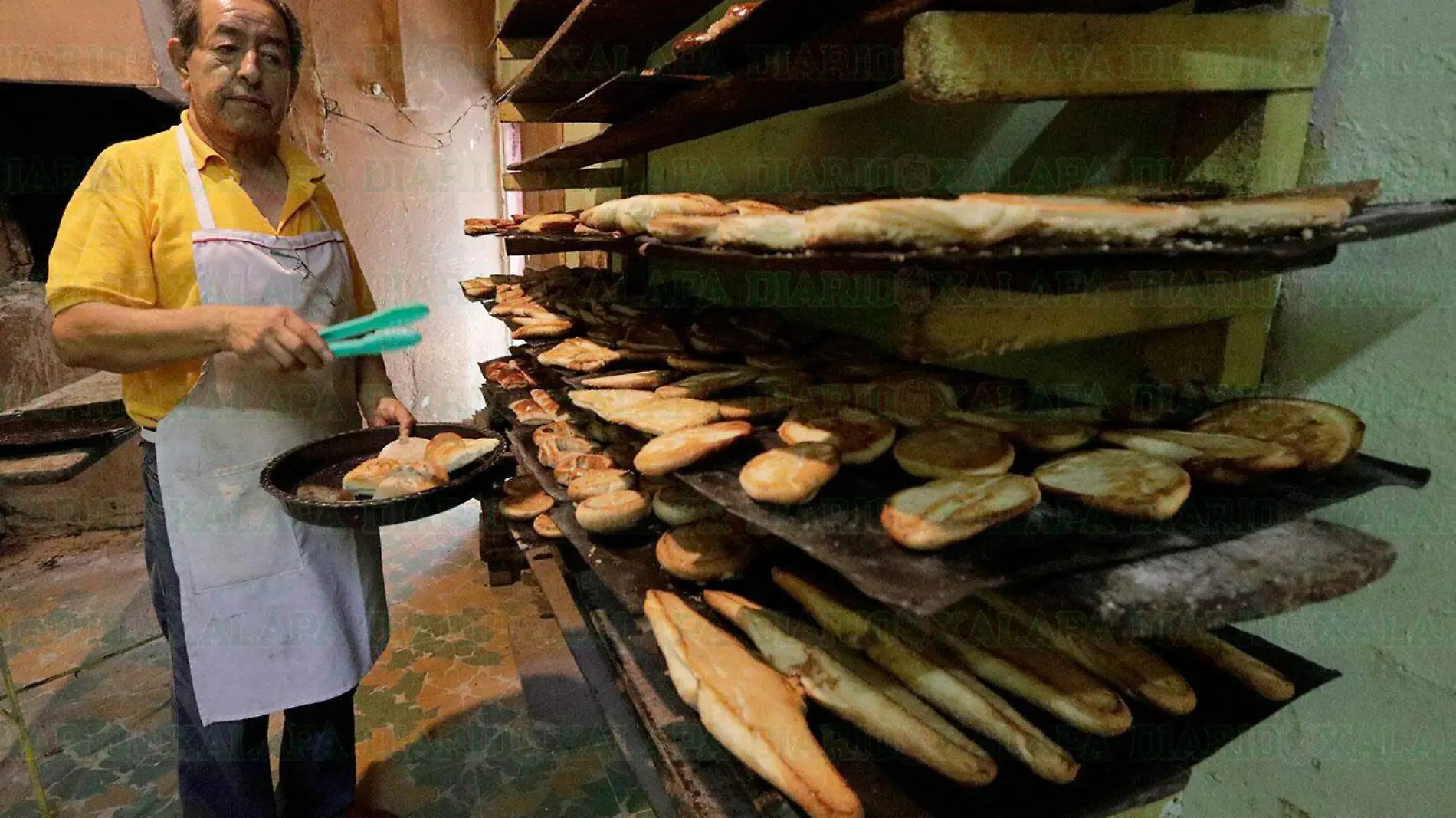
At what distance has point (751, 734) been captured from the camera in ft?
3.66

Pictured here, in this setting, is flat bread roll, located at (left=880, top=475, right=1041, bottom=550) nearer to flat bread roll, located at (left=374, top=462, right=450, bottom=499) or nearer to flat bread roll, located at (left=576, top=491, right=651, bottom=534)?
flat bread roll, located at (left=576, top=491, right=651, bottom=534)

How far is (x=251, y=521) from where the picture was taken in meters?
2.20

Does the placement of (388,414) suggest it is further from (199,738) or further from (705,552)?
(705,552)

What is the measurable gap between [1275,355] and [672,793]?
1423 mm

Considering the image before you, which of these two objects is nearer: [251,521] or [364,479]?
[364,479]

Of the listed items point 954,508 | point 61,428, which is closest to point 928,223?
point 954,508

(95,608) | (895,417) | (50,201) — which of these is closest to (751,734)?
(895,417)

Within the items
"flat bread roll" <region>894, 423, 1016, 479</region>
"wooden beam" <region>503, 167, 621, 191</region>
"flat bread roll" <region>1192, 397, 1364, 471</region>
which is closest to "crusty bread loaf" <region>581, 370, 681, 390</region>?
"flat bread roll" <region>894, 423, 1016, 479</region>

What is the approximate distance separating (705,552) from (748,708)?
44cm

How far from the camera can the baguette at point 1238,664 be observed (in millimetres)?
1172

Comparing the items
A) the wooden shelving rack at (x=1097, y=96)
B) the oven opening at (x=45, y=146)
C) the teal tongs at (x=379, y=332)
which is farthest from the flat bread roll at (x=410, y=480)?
the oven opening at (x=45, y=146)

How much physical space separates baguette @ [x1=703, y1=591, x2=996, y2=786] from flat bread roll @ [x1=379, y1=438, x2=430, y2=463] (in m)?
1.19

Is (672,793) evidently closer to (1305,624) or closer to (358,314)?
(1305,624)

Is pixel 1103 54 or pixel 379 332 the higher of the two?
pixel 1103 54
